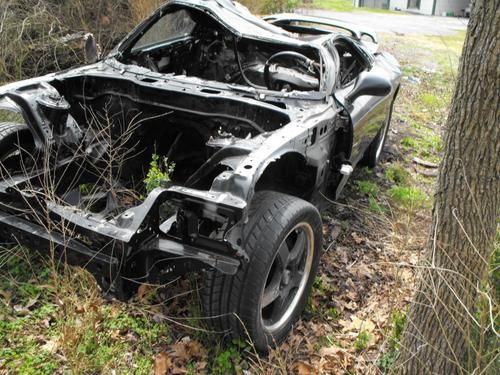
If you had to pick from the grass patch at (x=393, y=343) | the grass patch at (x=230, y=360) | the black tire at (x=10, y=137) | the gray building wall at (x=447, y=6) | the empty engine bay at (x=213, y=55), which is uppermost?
the gray building wall at (x=447, y=6)

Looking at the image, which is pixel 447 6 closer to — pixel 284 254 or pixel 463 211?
pixel 284 254

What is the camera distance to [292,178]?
3.33 m

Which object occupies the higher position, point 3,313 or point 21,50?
point 21,50

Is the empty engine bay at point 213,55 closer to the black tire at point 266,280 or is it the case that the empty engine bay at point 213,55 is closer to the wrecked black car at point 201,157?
the wrecked black car at point 201,157

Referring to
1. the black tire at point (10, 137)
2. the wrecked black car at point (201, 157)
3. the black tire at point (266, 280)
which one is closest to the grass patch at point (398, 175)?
the wrecked black car at point (201, 157)

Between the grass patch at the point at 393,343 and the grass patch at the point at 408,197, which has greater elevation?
the grass patch at the point at 408,197

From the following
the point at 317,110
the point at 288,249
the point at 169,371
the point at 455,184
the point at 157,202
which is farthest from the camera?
the point at 317,110

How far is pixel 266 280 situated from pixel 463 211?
3.53ft


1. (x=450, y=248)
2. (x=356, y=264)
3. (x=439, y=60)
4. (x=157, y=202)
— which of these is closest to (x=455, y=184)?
(x=450, y=248)

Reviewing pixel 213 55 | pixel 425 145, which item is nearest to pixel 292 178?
pixel 213 55

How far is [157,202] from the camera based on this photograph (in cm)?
228

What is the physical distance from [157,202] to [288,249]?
1022 mm

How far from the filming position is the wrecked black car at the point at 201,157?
2.34 m

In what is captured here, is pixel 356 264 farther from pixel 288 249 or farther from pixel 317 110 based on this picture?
pixel 317 110
